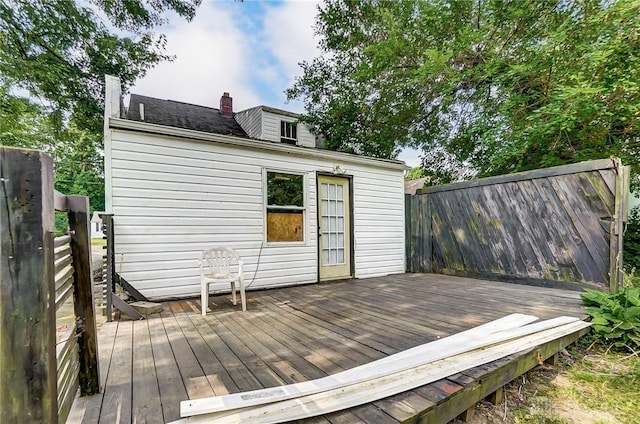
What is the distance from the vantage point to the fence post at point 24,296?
2.72 ft

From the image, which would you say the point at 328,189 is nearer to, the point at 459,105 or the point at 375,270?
the point at 375,270

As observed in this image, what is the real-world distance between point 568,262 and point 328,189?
13.0 ft

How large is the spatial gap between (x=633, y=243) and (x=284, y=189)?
747cm

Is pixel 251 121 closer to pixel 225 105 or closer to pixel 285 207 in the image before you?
pixel 225 105

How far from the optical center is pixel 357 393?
1.54m

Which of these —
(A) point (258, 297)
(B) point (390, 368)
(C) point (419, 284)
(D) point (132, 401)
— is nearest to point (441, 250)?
(C) point (419, 284)

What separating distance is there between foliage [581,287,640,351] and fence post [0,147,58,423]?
13.4 ft

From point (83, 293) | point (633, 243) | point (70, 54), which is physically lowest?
point (633, 243)

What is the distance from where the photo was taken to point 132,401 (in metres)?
1.57

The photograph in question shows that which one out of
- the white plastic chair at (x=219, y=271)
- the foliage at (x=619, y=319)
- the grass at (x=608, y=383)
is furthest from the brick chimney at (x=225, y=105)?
the grass at (x=608, y=383)

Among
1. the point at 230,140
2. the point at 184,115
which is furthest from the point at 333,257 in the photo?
the point at 184,115

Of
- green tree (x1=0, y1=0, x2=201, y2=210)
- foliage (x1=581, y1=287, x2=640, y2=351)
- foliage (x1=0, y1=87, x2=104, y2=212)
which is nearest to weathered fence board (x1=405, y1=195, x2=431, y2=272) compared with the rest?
foliage (x1=581, y1=287, x2=640, y2=351)

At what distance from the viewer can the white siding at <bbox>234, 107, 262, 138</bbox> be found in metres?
9.63

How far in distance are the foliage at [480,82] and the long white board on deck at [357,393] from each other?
4802 mm
